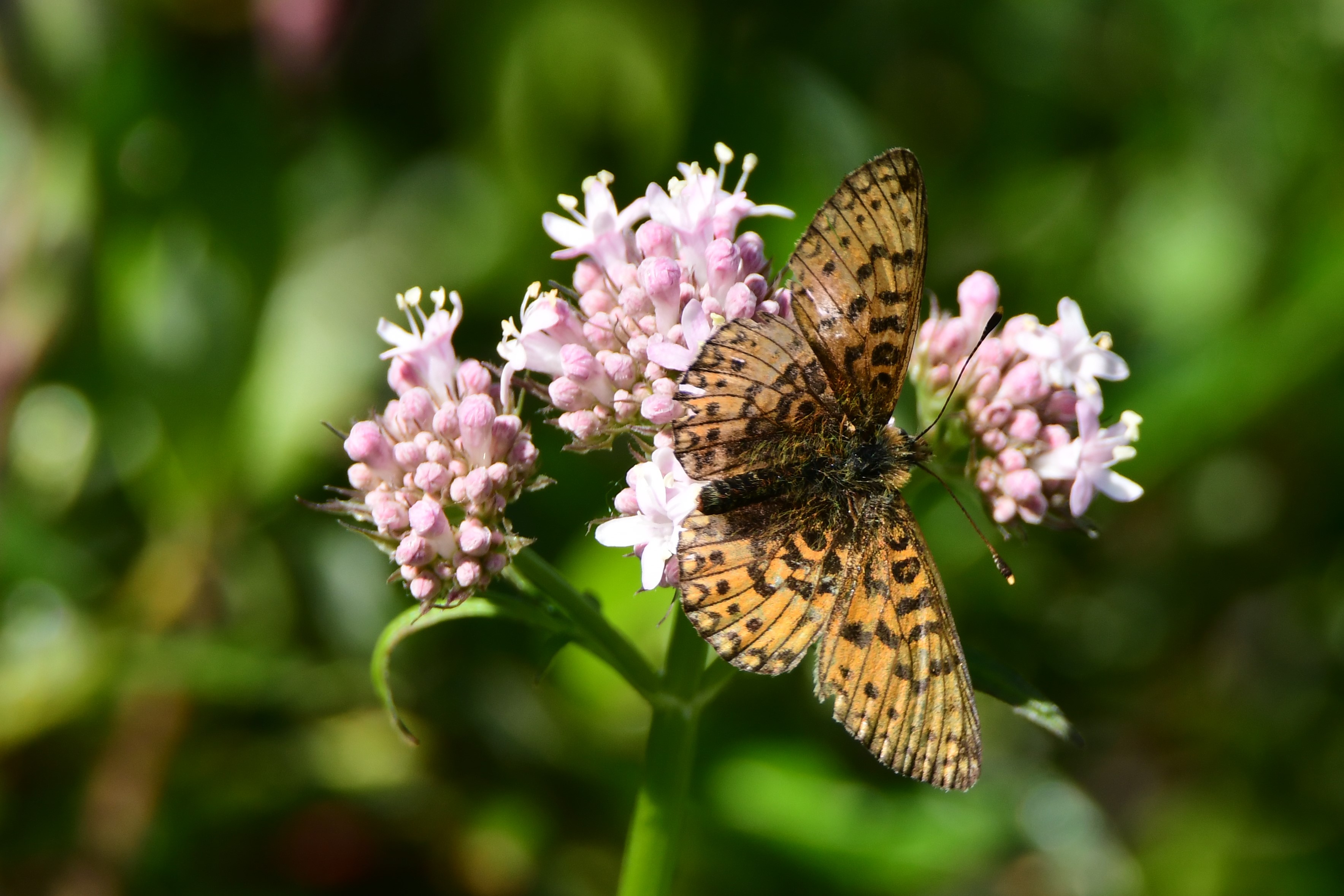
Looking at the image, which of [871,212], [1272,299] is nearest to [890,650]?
[871,212]

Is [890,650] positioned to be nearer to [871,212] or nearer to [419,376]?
[871,212]

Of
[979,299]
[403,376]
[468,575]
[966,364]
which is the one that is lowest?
[468,575]

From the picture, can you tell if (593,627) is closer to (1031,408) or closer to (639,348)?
(639,348)

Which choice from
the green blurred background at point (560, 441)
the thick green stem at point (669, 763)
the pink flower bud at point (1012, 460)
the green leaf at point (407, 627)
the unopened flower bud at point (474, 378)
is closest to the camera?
the green leaf at point (407, 627)

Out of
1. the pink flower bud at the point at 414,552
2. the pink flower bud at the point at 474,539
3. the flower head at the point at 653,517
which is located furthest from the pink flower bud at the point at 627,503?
the pink flower bud at the point at 414,552

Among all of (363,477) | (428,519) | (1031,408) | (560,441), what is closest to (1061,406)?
(1031,408)

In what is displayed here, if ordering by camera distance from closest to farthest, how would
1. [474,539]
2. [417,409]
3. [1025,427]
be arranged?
[474,539], [417,409], [1025,427]

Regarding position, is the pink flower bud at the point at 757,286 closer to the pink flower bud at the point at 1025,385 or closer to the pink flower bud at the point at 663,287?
the pink flower bud at the point at 663,287
